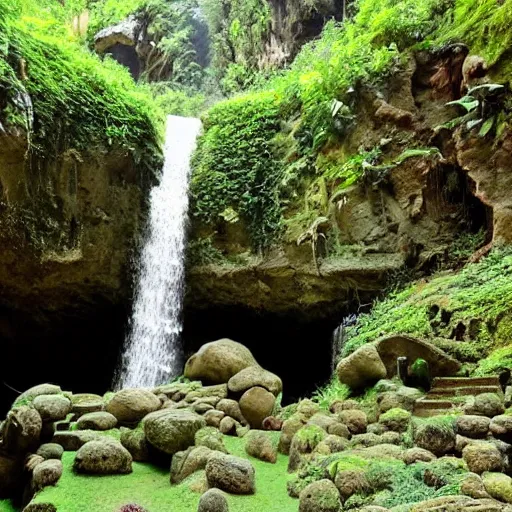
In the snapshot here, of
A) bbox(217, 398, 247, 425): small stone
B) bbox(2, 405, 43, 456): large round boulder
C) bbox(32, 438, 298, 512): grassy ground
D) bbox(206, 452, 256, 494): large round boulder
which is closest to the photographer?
bbox(32, 438, 298, 512): grassy ground

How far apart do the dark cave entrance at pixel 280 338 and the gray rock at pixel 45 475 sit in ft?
22.8

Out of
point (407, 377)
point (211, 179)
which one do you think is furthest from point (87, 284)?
point (407, 377)

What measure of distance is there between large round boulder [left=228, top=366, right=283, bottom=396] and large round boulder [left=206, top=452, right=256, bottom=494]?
2016 mm

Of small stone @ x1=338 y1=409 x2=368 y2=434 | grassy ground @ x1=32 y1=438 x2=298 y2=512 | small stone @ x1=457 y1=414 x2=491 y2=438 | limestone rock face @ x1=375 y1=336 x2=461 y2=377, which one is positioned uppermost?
limestone rock face @ x1=375 y1=336 x2=461 y2=377

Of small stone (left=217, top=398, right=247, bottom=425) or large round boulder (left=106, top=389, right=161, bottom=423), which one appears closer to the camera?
large round boulder (left=106, top=389, right=161, bottom=423)

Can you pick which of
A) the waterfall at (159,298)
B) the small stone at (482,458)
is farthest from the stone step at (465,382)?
the waterfall at (159,298)

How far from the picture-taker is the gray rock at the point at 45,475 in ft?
12.3

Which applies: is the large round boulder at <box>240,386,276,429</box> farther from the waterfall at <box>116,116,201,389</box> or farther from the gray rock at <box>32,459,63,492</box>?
the waterfall at <box>116,116,201,389</box>

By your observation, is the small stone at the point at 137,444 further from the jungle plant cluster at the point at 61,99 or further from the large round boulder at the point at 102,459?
the jungle plant cluster at the point at 61,99

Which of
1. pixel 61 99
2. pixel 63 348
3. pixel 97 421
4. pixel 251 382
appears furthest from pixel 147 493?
pixel 63 348

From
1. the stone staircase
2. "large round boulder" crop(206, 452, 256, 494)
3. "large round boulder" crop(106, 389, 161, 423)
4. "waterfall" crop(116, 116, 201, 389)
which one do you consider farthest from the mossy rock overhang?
"large round boulder" crop(206, 452, 256, 494)

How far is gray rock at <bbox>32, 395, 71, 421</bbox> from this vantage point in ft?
15.8

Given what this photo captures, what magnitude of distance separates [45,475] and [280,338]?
7.77 meters

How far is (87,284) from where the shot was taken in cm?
995
